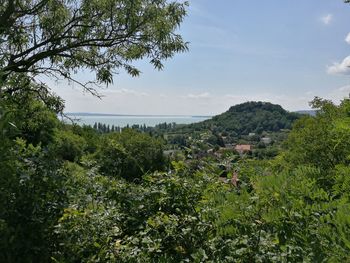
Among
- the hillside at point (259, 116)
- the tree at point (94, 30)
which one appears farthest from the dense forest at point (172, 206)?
the hillside at point (259, 116)

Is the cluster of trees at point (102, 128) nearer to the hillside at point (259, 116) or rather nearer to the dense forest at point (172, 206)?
the dense forest at point (172, 206)

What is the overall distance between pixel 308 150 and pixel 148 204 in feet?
66.4

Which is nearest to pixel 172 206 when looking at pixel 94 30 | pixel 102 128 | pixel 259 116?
pixel 94 30

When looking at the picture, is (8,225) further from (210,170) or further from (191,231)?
(210,170)

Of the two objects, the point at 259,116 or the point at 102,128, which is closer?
the point at 102,128

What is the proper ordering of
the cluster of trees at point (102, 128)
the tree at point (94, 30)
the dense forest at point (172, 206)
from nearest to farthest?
the dense forest at point (172, 206), the tree at point (94, 30), the cluster of trees at point (102, 128)

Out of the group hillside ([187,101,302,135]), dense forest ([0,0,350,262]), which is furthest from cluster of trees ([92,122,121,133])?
hillside ([187,101,302,135])

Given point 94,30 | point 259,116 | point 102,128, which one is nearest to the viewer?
point 94,30

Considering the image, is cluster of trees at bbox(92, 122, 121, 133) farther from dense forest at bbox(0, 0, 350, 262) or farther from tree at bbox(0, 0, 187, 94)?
dense forest at bbox(0, 0, 350, 262)

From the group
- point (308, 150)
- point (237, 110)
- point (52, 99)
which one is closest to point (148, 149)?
point (308, 150)

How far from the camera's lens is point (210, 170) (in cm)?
329

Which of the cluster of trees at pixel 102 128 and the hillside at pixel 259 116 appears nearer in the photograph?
the cluster of trees at pixel 102 128

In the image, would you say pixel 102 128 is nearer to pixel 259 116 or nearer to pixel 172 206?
pixel 172 206

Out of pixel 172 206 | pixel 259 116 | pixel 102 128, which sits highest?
pixel 259 116
